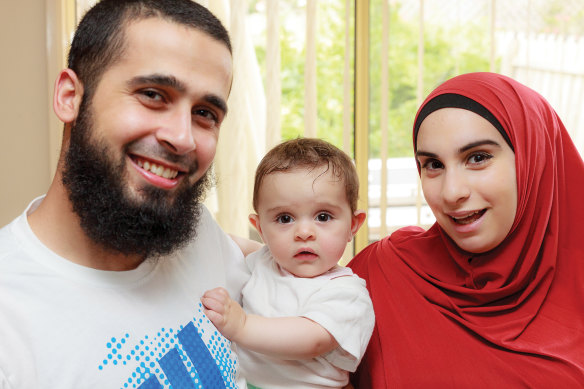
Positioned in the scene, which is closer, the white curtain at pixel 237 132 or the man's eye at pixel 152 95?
the man's eye at pixel 152 95

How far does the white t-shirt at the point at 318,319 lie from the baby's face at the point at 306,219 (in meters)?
0.05

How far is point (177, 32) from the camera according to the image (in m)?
1.24

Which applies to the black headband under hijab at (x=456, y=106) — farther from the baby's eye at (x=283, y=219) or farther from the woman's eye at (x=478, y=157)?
the baby's eye at (x=283, y=219)

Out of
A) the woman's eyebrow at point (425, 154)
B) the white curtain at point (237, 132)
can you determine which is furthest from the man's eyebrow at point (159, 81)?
the white curtain at point (237, 132)

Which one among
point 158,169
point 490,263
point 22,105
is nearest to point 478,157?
point 490,263

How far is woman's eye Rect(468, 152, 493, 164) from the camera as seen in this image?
1.61 metres

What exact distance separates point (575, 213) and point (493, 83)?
1.48 feet

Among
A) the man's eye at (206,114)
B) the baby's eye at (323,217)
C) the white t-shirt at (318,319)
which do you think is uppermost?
the man's eye at (206,114)

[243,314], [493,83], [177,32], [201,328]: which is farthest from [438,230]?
[177,32]

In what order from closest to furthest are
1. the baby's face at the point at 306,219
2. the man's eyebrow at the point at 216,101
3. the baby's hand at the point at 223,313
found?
the man's eyebrow at the point at 216,101 < the baby's hand at the point at 223,313 < the baby's face at the point at 306,219

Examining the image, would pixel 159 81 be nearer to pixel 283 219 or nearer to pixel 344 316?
pixel 283 219

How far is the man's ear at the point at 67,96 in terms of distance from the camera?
1265 mm

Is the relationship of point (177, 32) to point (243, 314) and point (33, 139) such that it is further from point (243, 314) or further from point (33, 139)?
point (33, 139)

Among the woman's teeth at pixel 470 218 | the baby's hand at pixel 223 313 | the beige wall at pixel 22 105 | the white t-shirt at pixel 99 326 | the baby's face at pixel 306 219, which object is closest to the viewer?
the white t-shirt at pixel 99 326
